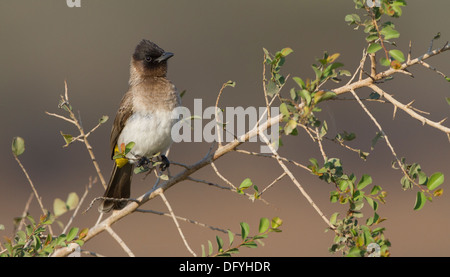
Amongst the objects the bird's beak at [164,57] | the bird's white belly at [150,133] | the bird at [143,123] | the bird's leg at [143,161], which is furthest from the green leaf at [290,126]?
the bird's beak at [164,57]

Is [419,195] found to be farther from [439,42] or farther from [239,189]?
[439,42]

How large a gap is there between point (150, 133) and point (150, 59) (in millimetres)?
734

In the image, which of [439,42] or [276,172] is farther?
[439,42]

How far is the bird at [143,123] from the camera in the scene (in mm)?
4383

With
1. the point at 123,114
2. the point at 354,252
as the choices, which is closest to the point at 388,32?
the point at 354,252

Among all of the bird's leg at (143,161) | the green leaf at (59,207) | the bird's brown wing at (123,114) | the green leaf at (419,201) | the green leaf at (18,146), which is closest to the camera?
the green leaf at (419,201)

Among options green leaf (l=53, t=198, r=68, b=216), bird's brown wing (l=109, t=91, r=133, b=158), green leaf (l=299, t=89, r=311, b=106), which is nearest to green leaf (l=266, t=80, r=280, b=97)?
green leaf (l=299, t=89, r=311, b=106)

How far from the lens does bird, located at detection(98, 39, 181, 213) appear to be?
4.38 metres

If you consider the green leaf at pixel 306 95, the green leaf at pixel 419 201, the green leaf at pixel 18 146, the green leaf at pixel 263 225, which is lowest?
the green leaf at pixel 263 225

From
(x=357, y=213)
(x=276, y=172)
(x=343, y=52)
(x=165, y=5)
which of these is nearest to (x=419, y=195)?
(x=357, y=213)

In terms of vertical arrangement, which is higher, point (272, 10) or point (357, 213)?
point (272, 10)

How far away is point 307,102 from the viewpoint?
2.33 meters

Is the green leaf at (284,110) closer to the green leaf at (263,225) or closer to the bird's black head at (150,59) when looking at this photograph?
the green leaf at (263,225)

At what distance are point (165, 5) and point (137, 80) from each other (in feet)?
42.5
